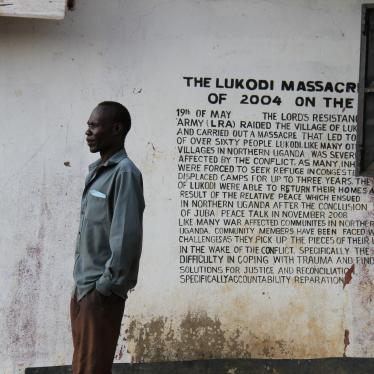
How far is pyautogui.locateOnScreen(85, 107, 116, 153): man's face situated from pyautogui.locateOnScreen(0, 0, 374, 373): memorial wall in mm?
1670

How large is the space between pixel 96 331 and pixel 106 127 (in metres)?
1.01

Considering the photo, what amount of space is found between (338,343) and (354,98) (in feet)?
5.76

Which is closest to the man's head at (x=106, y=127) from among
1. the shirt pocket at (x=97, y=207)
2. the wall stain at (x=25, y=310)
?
the shirt pocket at (x=97, y=207)

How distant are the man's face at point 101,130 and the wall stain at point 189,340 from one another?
200 cm

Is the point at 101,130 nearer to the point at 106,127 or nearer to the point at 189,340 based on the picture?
the point at 106,127

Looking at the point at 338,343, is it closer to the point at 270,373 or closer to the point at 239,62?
the point at 270,373

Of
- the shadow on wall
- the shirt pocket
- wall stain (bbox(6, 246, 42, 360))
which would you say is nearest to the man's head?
the shirt pocket

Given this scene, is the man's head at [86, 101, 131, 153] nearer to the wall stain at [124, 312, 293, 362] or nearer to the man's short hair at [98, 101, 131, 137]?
the man's short hair at [98, 101, 131, 137]

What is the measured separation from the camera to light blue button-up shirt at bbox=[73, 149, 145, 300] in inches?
160

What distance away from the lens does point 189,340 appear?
6086 mm

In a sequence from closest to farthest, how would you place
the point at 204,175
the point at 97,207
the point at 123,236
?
the point at 123,236, the point at 97,207, the point at 204,175

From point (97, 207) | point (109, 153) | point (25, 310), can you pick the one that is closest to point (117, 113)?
point (109, 153)

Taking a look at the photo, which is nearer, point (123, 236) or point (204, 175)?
point (123, 236)

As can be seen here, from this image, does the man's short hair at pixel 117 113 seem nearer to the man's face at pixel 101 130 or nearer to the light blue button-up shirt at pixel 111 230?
the man's face at pixel 101 130
